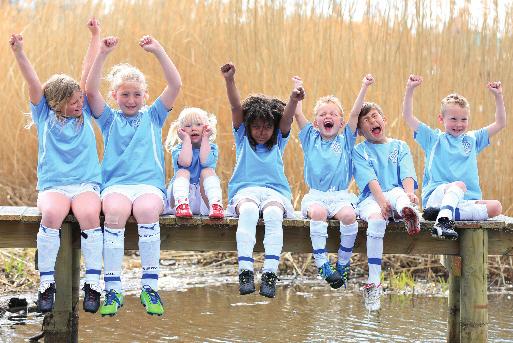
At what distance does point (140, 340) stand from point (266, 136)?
124 centimetres

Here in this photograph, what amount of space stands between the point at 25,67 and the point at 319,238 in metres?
1.53

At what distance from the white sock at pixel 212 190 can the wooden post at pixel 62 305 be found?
0.65m

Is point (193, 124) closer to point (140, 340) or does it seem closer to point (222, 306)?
point (140, 340)

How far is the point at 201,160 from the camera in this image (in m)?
5.16

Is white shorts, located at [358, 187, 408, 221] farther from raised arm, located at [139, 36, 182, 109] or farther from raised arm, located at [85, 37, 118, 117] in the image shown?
raised arm, located at [85, 37, 118, 117]

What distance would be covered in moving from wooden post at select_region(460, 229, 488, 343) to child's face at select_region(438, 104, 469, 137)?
1.77ft

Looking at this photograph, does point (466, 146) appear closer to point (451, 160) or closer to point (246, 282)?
point (451, 160)

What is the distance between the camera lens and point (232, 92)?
16.6 feet

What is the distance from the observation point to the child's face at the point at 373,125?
5.31 metres

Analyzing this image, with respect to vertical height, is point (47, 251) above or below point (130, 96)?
below

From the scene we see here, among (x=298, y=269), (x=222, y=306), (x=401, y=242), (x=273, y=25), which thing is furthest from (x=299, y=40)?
(x=401, y=242)


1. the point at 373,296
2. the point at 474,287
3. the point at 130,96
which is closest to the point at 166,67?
the point at 130,96

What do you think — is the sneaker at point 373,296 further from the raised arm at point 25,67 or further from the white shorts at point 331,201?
the raised arm at point 25,67

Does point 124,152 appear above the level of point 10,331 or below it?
above
